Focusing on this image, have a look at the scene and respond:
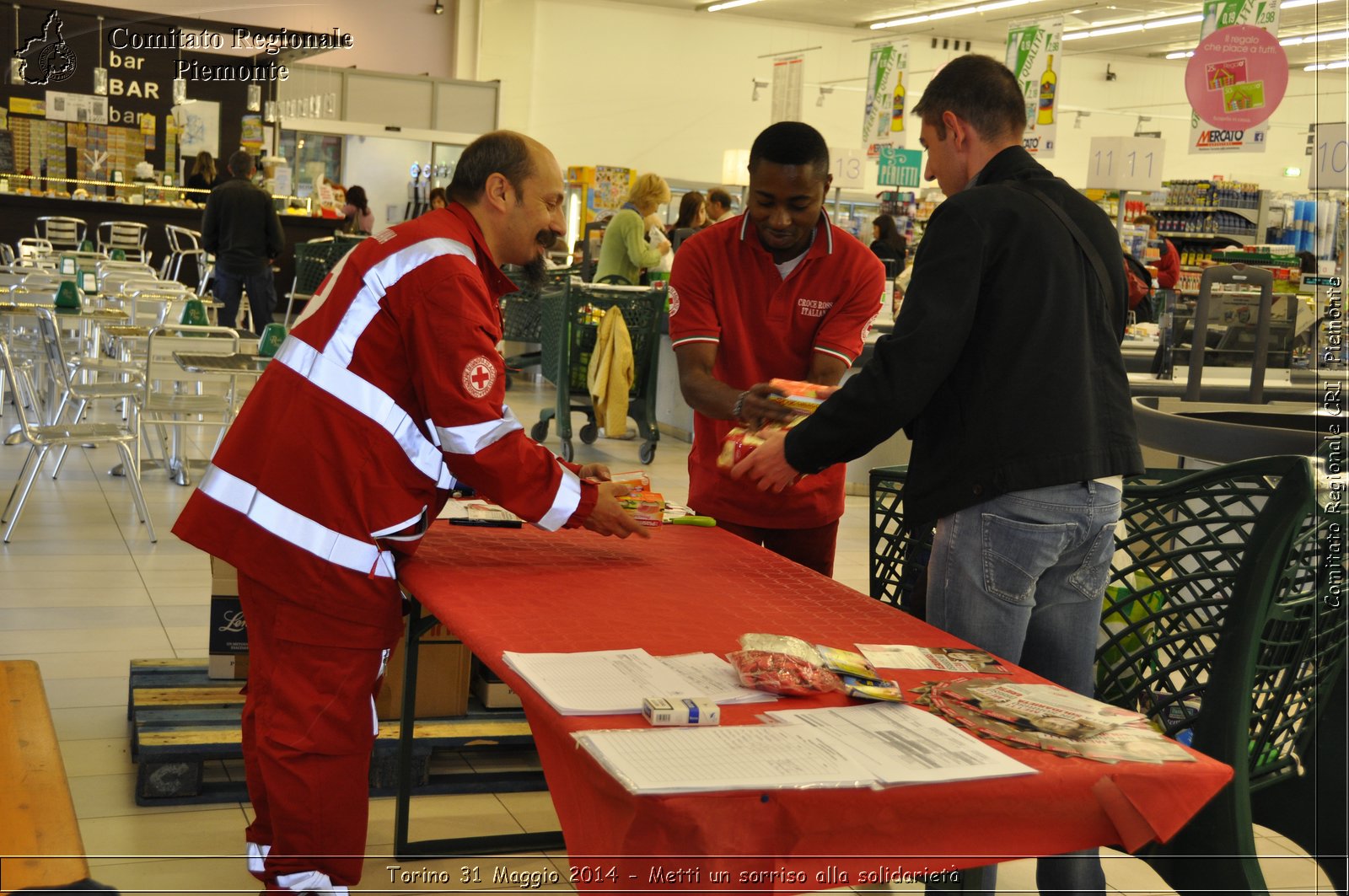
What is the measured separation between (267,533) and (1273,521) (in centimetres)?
161

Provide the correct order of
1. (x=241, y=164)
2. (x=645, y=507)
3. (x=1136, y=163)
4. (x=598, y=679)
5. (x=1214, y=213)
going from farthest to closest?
1. (x=1214, y=213)
2. (x=241, y=164)
3. (x=1136, y=163)
4. (x=645, y=507)
5. (x=598, y=679)

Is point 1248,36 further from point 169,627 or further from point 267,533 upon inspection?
point 267,533

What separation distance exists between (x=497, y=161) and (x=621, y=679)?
3.78ft

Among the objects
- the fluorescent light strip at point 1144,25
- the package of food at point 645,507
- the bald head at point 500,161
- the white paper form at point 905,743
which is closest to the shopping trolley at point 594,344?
the package of food at point 645,507

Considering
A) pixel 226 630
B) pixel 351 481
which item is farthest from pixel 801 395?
pixel 226 630

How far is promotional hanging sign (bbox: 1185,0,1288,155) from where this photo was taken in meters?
8.38

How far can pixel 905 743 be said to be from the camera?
146 cm

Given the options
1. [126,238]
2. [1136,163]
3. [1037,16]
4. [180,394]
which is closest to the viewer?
Result: [180,394]

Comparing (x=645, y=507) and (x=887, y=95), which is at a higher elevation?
(x=887, y=95)

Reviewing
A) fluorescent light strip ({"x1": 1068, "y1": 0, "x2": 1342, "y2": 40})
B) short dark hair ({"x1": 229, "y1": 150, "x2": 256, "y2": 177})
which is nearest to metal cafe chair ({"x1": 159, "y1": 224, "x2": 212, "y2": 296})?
short dark hair ({"x1": 229, "y1": 150, "x2": 256, "y2": 177})

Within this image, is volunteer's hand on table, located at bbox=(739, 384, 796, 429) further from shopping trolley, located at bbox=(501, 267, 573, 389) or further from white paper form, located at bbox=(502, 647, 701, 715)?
shopping trolley, located at bbox=(501, 267, 573, 389)

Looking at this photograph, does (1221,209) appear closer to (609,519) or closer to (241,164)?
(241,164)

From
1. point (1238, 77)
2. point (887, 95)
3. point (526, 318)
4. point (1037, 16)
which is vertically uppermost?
point (1037, 16)

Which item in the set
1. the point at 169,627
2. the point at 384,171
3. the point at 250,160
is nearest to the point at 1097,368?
the point at 169,627
